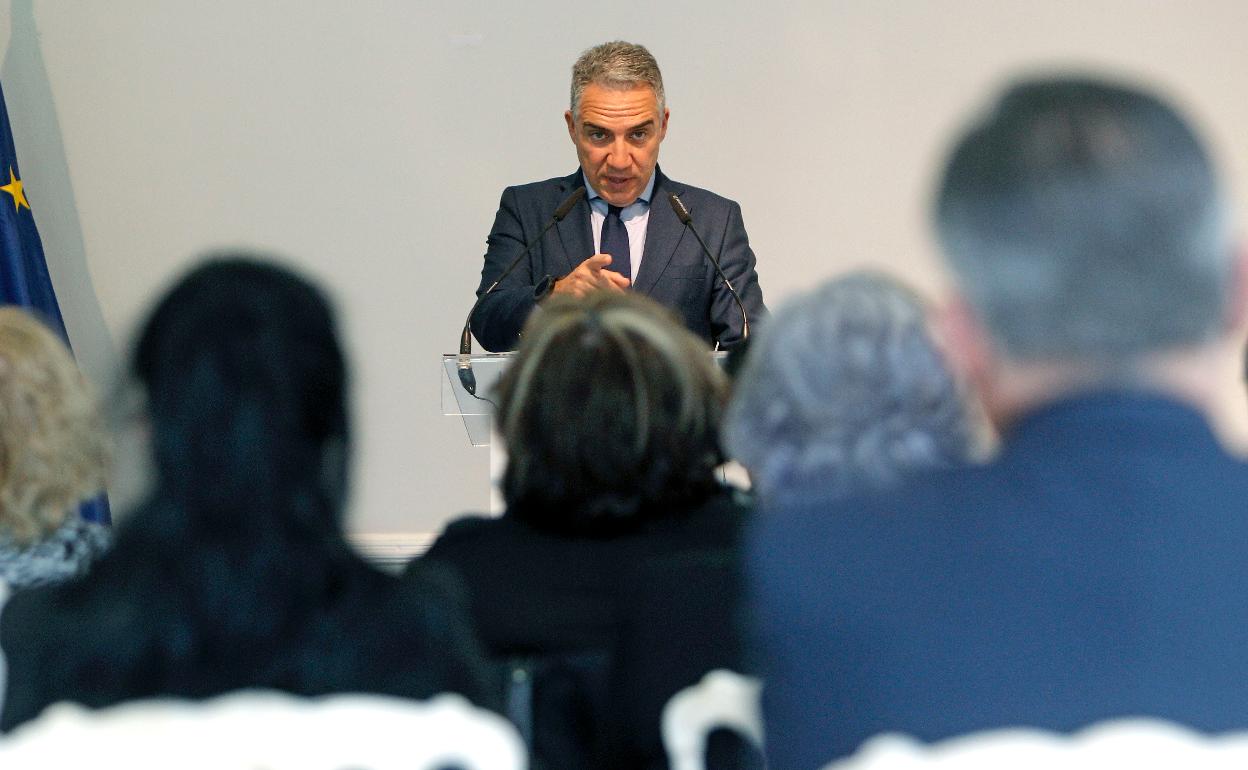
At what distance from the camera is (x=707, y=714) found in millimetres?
1577

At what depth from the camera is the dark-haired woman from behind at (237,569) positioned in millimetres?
1338

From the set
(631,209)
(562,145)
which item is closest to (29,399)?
(631,209)

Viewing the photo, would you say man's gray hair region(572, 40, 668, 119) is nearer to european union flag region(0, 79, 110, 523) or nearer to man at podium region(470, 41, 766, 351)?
man at podium region(470, 41, 766, 351)

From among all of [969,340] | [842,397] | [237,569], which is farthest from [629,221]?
[969,340]

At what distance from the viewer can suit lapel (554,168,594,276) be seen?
4328 millimetres

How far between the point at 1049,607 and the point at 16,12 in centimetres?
591

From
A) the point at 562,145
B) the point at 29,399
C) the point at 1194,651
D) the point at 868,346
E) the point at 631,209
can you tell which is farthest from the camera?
the point at 562,145

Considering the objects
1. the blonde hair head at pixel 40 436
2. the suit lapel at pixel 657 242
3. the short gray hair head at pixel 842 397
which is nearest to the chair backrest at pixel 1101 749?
the short gray hair head at pixel 842 397

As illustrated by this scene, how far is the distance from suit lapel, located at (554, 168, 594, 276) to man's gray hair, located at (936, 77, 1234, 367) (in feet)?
10.6

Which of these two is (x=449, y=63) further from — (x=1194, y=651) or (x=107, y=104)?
(x=1194, y=651)

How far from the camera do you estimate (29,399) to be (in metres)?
2.22

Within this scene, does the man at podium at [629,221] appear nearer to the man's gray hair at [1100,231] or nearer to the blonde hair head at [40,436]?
the blonde hair head at [40,436]

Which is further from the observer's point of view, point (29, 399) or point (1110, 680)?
point (29, 399)

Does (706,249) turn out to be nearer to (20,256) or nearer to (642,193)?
(642,193)
